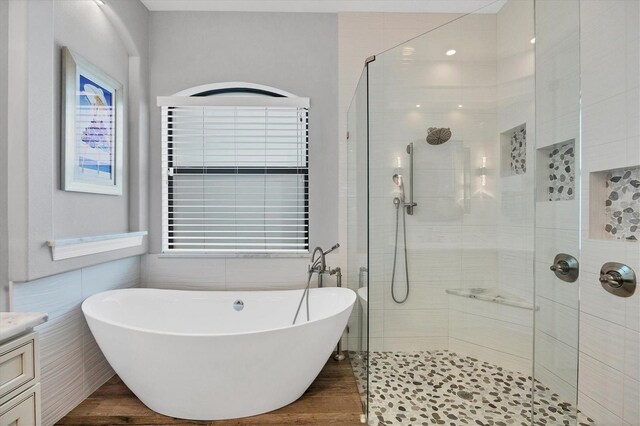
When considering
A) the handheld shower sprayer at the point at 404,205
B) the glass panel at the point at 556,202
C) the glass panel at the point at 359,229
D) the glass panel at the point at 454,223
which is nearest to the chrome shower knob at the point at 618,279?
the glass panel at the point at 556,202

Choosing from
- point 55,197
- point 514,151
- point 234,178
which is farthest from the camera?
point 234,178

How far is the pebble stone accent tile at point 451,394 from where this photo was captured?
1421 mm

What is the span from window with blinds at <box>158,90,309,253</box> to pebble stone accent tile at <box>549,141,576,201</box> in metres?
1.58

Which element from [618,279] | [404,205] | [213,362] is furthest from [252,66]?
[618,279]

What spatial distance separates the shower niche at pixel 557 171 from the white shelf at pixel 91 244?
2.25m

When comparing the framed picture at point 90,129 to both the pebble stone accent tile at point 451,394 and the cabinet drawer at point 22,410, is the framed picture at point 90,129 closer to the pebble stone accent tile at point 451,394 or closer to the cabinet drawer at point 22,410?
the cabinet drawer at point 22,410

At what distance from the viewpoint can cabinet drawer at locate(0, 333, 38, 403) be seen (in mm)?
1028

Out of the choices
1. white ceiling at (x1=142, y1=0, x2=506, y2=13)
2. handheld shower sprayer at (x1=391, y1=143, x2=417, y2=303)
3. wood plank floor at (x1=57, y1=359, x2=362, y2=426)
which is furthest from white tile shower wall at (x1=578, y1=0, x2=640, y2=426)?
wood plank floor at (x1=57, y1=359, x2=362, y2=426)

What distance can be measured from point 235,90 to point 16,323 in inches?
80.7

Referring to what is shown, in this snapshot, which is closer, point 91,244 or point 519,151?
point 519,151

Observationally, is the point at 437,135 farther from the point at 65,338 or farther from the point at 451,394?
the point at 65,338

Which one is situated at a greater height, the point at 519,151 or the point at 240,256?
the point at 519,151

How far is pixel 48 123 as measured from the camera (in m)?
1.62

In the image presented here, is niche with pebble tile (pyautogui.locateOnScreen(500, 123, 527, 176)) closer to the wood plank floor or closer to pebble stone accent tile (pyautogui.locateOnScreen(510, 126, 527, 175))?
pebble stone accent tile (pyautogui.locateOnScreen(510, 126, 527, 175))
